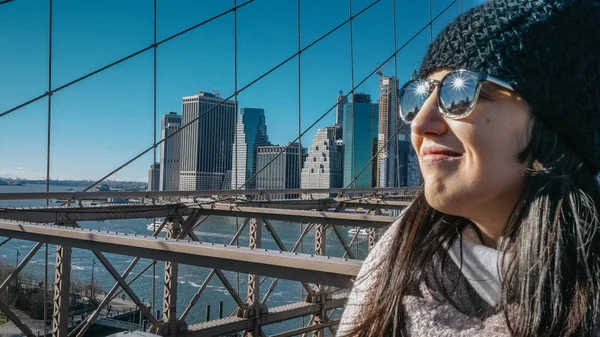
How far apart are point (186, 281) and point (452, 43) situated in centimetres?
2997

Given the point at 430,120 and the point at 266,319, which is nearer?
the point at 430,120

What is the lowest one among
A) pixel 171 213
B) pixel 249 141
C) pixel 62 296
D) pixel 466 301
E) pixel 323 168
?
pixel 62 296

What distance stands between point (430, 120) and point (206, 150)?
49.3 feet

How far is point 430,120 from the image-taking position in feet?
2.39

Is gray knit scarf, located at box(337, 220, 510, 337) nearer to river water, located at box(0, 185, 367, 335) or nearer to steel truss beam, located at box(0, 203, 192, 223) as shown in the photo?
steel truss beam, located at box(0, 203, 192, 223)

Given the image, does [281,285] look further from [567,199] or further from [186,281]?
[567,199]

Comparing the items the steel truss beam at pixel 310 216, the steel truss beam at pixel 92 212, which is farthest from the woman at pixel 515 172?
the steel truss beam at pixel 92 212

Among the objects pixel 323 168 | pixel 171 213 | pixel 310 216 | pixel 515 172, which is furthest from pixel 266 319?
pixel 323 168

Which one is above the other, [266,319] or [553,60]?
[553,60]

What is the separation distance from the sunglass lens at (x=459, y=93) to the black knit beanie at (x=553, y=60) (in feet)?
0.06

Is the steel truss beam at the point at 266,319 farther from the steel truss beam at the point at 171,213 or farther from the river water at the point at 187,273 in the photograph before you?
the river water at the point at 187,273

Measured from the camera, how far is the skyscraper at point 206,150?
1396cm

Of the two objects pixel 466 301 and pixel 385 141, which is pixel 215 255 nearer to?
pixel 466 301

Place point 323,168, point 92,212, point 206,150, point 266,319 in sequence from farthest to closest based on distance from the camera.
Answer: point 206,150 → point 323,168 → point 266,319 → point 92,212
